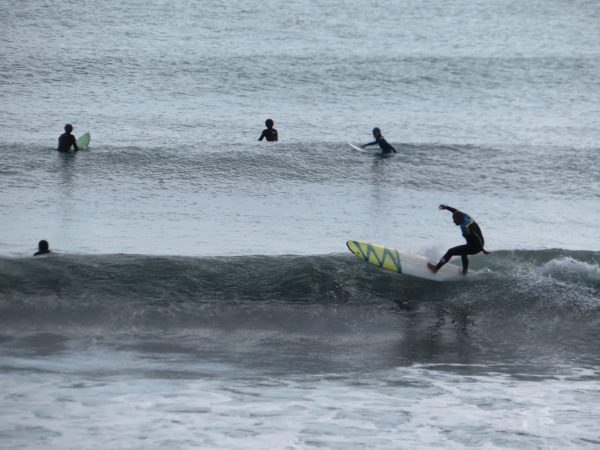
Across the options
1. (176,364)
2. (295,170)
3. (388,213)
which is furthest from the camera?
(295,170)

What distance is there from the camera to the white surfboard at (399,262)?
20906 mm

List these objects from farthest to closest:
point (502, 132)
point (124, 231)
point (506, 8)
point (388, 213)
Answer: point (506, 8) < point (502, 132) < point (388, 213) < point (124, 231)

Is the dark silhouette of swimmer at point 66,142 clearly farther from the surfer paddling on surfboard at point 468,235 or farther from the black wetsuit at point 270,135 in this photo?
the surfer paddling on surfboard at point 468,235

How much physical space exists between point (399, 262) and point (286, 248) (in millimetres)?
3629

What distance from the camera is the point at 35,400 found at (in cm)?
1475

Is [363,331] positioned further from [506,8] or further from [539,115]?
[506,8]

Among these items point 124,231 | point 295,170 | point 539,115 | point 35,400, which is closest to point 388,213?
point 295,170

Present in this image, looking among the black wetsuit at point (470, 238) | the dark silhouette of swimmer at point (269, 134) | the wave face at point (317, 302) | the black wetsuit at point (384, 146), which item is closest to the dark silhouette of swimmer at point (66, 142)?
the dark silhouette of swimmer at point (269, 134)

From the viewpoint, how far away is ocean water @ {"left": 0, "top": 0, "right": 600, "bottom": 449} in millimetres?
14969

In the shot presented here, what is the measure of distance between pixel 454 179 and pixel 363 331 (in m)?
15.4

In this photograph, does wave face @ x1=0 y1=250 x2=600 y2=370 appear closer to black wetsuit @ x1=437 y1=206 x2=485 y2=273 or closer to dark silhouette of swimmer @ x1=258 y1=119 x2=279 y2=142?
black wetsuit @ x1=437 y1=206 x2=485 y2=273

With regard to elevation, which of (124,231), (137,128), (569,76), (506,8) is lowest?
(124,231)

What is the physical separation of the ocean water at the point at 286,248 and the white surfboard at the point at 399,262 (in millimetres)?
261

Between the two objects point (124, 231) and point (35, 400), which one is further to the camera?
point (124, 231)
